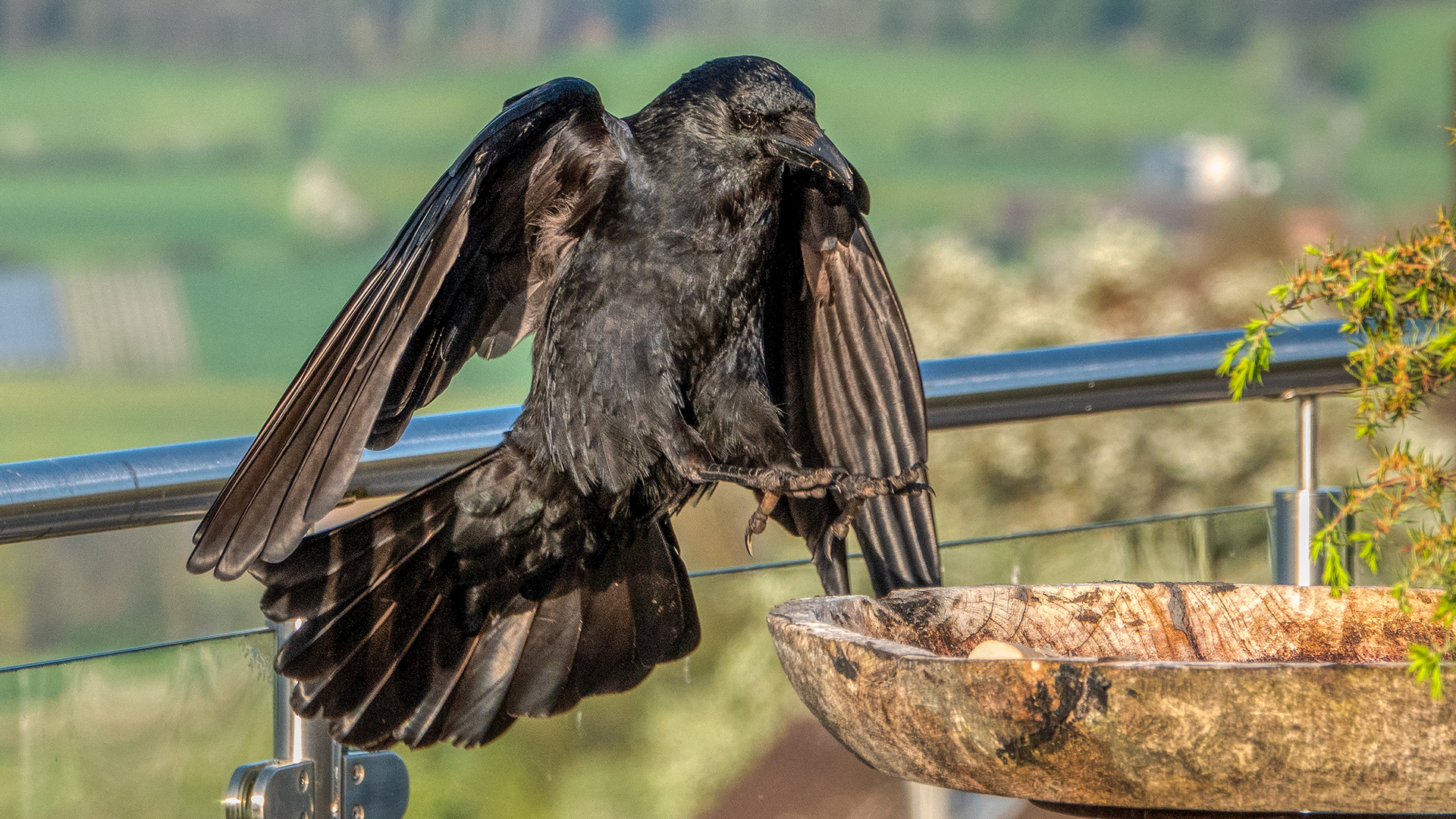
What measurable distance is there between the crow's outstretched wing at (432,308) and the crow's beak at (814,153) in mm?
159

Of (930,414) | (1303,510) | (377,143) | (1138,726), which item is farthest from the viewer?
(377,143)

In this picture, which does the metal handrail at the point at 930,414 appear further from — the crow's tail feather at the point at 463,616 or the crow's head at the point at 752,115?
the crow's head at the point at 752,115

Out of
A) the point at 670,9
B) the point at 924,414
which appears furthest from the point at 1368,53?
the point at 924,414

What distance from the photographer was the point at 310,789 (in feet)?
4.69

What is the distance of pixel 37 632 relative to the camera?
38.6ft

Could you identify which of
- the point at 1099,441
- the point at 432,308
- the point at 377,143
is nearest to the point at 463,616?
the point at 432,308

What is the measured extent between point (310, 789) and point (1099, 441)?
305 inches

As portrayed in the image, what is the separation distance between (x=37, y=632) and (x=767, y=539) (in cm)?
650

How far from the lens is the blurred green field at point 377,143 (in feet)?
58.6

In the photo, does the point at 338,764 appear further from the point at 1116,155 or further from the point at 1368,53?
the point at 1368,53

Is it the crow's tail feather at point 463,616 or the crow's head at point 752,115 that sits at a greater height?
the crow's head at point 752,115

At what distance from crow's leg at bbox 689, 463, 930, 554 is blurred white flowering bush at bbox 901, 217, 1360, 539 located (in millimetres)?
7031

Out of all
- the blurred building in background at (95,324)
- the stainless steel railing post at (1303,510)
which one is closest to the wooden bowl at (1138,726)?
the stainless steel railing post at (1303,510)

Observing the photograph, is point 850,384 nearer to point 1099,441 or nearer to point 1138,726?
point 1138,726
